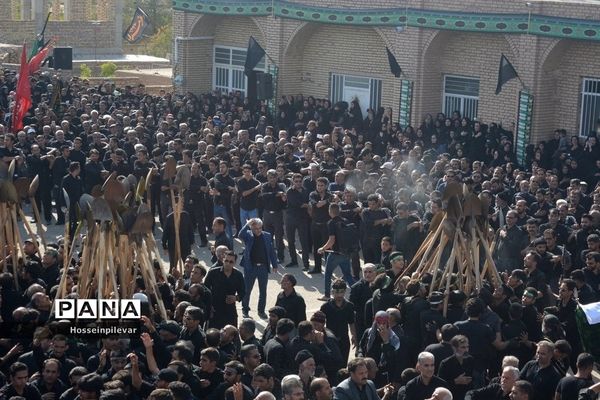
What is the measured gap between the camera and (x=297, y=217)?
19250 mm

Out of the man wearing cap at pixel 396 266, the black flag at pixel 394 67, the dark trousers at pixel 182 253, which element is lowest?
the dark trousers at pixel 182 253

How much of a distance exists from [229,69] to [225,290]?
21.0 metres

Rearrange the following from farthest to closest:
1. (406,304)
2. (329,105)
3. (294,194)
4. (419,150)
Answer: (329,105)
(419,150)
(294,194)
(406,304)

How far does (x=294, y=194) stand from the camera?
1916 centimetres

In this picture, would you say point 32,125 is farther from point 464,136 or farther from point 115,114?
point 464,136

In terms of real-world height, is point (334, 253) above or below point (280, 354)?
below

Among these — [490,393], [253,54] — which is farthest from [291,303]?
[253,54]

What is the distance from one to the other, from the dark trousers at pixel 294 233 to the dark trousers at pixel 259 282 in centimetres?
290

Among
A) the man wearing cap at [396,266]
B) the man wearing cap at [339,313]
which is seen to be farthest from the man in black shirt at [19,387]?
the man wearing cap at [396,266]

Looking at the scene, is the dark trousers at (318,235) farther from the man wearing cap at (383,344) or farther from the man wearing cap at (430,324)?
the man wearing cap at (383,344)

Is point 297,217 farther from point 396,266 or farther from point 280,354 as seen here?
point 280,354

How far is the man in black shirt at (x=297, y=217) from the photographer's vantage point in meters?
19.1

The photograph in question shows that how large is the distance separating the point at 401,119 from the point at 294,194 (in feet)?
32.3

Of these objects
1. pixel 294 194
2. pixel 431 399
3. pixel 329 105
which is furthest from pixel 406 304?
pixel 329 105
